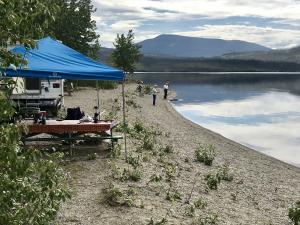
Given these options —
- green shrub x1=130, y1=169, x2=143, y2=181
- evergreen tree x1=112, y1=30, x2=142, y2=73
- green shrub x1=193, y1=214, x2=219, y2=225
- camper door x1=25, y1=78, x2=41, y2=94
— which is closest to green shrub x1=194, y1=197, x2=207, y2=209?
green shrub x1=193, y1=214, x2=219, y2=225

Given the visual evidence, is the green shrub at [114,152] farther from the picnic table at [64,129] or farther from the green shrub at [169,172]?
the green shrub at [169,172]

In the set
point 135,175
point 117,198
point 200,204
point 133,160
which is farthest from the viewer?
point 133,160

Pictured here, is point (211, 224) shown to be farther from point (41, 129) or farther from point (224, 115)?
point (224, 115)

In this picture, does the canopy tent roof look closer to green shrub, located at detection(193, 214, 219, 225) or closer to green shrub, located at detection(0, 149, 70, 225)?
green shrub, located at detection(193, 214, 219, 225)

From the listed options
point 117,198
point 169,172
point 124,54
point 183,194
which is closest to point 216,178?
point 169,172

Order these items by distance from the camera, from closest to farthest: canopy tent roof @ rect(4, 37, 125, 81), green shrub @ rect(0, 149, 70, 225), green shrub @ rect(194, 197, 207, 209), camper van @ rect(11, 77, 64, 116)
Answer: green shrub @ rect(0, 149, 70, 225), green shrub @ rect(194, 197, 207, 209), canopy tent roof @ rect(4, 37, 125, 81), camper van @ rect(11, 77, 64, 116)

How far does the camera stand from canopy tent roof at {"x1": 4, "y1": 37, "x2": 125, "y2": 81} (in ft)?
43.0

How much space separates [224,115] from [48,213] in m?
50.8

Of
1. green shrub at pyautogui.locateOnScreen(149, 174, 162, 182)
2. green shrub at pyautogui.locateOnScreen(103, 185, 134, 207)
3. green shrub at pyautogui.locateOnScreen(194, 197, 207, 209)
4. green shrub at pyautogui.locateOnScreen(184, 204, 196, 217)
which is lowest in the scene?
green shrub at pyautogui.locateOnScreen(194, 197, 207, 209)

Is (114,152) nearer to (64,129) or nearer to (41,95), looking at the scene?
(64,129)

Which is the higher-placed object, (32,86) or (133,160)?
(32,86)

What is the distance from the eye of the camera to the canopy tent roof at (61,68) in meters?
13.1

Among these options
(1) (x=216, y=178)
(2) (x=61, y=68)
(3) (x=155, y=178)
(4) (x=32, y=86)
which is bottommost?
(1) (x=216, y=178)

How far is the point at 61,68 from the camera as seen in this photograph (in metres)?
13.4
